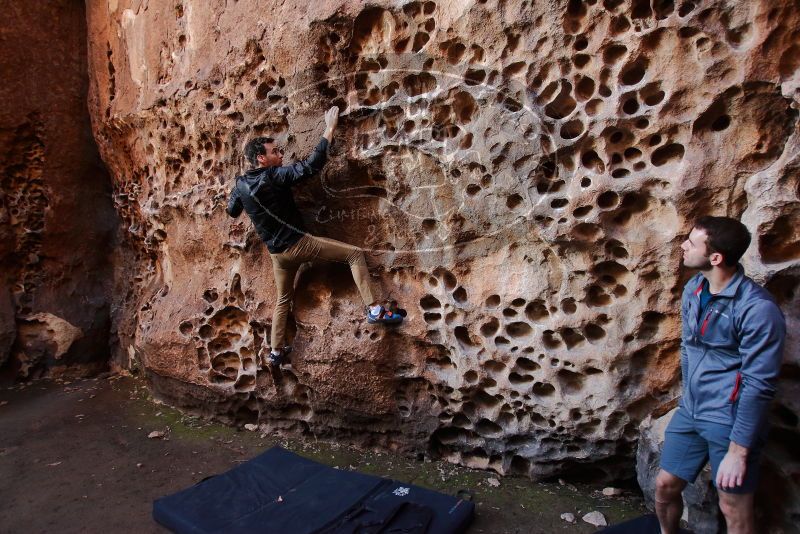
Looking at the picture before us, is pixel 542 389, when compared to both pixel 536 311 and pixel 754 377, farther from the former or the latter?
pixel 754 377

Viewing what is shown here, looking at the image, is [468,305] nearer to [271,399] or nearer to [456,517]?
[456,517]

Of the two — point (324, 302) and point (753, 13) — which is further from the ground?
point (753, 13)

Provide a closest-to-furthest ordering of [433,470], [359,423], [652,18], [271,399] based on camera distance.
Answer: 1. [652,18]
2. [433,470]
3. [359,423]
4. [271,399]

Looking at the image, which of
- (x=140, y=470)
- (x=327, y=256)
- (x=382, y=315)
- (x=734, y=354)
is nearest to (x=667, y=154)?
(x=734, y=354)

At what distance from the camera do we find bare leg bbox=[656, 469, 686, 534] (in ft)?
6.70

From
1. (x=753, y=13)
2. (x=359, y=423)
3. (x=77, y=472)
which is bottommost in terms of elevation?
(x=77, y=472)

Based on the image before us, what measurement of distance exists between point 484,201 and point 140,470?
291 cm

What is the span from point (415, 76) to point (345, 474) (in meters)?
2.47

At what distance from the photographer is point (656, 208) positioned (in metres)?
2.68

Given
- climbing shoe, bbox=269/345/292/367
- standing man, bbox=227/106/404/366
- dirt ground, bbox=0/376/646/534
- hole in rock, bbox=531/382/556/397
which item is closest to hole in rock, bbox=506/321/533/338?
hole in rock, bbox=531/382/556/397

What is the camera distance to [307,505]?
282cm

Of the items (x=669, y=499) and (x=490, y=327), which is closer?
(x=669, y=499)

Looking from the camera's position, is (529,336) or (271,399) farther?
(271,399)

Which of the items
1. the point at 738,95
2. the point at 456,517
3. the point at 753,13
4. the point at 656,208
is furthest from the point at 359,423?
the point at 753,13
